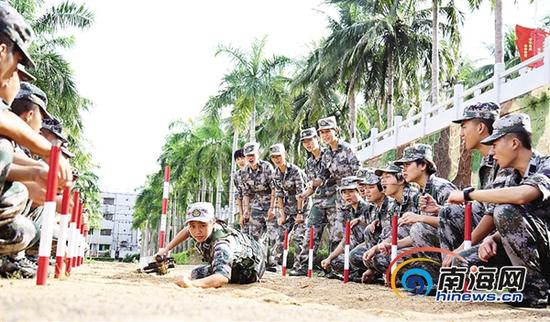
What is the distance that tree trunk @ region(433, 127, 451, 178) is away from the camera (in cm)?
1345

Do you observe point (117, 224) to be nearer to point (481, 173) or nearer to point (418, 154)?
point (418, 154)

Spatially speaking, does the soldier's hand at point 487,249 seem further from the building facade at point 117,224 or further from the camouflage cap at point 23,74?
the building facade at point 117,224

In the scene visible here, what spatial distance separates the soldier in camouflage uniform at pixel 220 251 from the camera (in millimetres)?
4777

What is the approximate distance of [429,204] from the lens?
202 inches

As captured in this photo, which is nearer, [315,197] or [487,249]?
[487,249]

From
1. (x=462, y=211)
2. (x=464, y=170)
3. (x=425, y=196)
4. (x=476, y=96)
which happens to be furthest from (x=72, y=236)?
(x=476, y=96)

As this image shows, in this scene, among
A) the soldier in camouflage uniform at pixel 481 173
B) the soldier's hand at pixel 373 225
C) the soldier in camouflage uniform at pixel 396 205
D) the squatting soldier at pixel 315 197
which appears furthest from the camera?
the squatting soldier at pixel 315 197

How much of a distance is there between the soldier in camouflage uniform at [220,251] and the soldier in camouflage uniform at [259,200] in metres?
3.61

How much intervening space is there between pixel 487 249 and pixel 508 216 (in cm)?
31

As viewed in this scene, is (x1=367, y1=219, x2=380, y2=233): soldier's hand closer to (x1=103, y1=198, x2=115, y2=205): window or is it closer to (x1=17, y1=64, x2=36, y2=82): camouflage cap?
(x1=17, y1=64, x2=36, y2=82): camouflage cap

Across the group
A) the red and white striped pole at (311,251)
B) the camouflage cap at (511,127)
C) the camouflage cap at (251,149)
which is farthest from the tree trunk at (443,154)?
the camouflage cap at (511,127)

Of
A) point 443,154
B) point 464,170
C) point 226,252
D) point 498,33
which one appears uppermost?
point 498,33

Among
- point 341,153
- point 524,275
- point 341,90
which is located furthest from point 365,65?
point 524,275

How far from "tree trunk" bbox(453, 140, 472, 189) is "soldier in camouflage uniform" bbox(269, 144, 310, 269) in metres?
4.38
